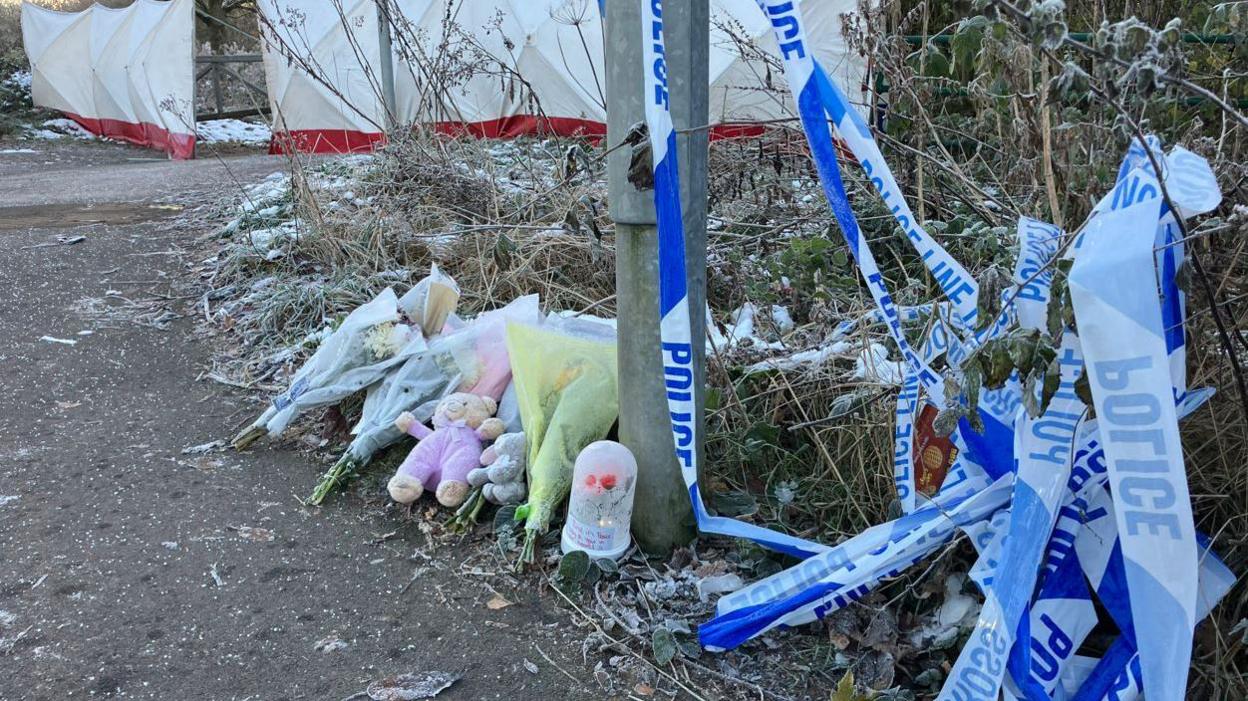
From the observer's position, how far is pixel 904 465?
2.43 m

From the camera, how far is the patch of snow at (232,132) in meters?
17.3

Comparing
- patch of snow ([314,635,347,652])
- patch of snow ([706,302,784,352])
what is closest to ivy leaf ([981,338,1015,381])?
patch of snow ([706,302,784,352])

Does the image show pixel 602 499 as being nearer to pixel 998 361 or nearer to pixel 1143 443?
pixel 998 361

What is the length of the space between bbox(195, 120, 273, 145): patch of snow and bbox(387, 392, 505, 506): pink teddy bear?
1536cm

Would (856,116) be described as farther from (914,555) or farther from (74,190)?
(74,190)

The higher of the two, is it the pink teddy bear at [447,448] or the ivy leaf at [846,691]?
the pink teddy bear at [447,448]

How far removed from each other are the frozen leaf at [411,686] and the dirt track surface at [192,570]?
0.03 meters

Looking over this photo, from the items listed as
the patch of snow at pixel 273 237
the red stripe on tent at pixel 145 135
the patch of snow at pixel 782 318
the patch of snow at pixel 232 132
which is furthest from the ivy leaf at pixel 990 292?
the patch of snow at pixel 232 132

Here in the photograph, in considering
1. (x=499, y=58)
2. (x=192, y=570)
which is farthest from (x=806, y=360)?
(x=499, y=58)

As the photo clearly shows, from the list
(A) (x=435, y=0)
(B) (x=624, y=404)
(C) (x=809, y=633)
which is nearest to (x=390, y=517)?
(B) (x=624, y=404)

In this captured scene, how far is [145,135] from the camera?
634 inches

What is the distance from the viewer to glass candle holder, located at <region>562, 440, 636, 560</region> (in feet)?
8.21

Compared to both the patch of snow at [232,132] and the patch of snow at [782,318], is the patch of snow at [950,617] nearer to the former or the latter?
the patch of snow at [782,318]

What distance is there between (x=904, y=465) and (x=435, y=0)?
11678mm
